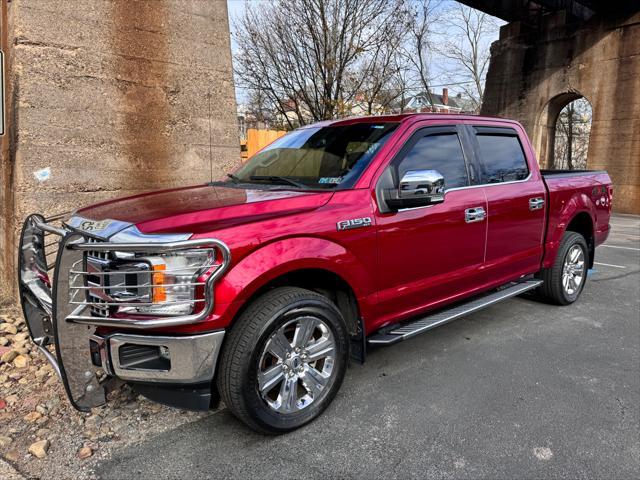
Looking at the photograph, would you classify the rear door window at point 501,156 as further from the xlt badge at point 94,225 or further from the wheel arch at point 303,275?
the xlt badge at point 94,225

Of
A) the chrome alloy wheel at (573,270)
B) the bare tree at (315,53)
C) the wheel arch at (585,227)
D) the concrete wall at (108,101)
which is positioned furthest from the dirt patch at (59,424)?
the bare tree at (315,53)

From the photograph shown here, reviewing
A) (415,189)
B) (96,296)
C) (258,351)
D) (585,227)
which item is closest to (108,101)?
(96,296)

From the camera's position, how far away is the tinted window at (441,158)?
3521mm

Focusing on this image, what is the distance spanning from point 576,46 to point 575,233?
1442 centimetres

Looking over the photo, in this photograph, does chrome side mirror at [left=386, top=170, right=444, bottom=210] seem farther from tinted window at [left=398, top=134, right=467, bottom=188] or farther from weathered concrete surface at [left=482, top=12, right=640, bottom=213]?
weathered concrete surface at [left=482, top=12, right=640, bottom=213]

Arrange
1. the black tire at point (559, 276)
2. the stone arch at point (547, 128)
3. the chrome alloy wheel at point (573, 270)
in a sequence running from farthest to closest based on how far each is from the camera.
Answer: the stone arch at point (547, 128) → the chrome alloy wheel at point (573, 270) → the black tire at point (559, 276)

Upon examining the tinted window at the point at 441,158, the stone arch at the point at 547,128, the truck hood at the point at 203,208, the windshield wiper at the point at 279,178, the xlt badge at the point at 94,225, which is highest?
the stone arch at the point at 547,128

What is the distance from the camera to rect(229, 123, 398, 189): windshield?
10.8 ft

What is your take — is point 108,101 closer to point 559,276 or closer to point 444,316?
point 444,316

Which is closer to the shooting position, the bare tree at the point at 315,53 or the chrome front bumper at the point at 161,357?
the chrome front bumper at the point at 161,357

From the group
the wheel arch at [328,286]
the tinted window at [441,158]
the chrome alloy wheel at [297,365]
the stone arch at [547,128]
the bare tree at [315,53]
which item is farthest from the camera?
the stone arch at [547,128]

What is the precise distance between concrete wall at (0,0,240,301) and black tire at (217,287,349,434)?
324 centimetres

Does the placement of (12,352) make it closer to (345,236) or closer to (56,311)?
(56,311)

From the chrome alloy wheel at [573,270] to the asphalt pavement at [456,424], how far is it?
2.92ft
